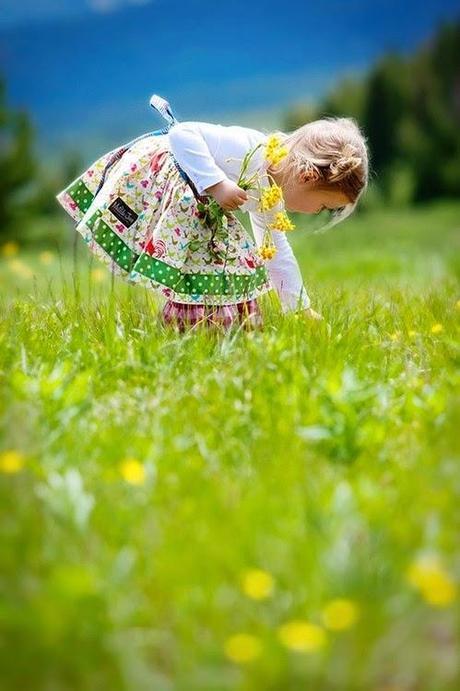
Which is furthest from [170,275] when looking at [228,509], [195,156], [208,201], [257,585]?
[257,585]

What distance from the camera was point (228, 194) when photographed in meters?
2.97

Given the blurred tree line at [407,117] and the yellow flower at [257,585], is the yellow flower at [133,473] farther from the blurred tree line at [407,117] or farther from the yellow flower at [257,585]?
the blurred tree line at [407,117]

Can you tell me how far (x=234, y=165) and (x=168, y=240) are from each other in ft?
1.02

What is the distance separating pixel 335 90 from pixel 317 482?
1124 cm

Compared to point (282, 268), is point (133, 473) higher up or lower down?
lower down

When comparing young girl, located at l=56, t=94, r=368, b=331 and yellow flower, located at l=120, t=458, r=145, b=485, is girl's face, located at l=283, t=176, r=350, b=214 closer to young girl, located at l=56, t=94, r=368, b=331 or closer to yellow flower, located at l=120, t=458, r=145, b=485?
young girl, located at l=56, t=94, r=368, b=331

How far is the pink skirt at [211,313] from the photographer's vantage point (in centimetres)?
312

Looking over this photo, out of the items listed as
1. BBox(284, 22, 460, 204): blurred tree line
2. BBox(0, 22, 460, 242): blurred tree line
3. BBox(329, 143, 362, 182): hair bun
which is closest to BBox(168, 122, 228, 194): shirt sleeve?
BBox(329, 143, 362, 182): hair bun

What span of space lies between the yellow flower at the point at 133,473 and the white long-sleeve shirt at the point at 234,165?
1165mm

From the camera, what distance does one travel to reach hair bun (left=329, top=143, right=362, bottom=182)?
3074 millimetres

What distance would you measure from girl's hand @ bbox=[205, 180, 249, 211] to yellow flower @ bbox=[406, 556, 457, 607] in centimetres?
169

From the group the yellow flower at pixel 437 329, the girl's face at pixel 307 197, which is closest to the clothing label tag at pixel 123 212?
the girl's face at pixel 307 197

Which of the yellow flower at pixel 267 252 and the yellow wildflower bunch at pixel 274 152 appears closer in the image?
the yellow wildflower bunch at pixel 274 152

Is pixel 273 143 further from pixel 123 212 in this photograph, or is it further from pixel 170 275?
pixel 123 212
